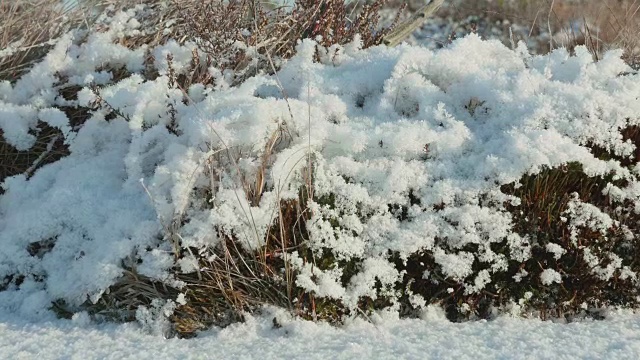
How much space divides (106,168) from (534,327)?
7.14 feet

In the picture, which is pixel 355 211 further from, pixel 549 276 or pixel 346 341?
pixel 549 276

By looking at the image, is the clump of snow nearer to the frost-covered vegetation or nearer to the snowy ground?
the frost-covered vegetation

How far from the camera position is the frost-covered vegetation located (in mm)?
2697

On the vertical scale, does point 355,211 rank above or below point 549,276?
above

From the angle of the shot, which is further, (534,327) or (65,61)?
(65,61)

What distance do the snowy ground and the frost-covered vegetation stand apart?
100 millimetres

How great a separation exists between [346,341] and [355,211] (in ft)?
1.86

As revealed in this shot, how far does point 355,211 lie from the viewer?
277 centimetres

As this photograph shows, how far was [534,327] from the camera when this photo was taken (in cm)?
264

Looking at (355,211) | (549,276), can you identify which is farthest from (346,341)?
(549,276)

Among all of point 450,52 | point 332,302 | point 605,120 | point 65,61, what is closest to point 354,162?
point 332,302

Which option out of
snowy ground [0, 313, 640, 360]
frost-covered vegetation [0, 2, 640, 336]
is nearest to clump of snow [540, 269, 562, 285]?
frost-covered vegetation [0, 2, 640, 336]

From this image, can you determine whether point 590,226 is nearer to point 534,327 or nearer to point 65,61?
point 534,327

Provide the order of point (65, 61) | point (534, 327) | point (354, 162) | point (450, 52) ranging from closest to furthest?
point (534, 327) → point (354, 162) → point (450, 52) → point (65, 61)
